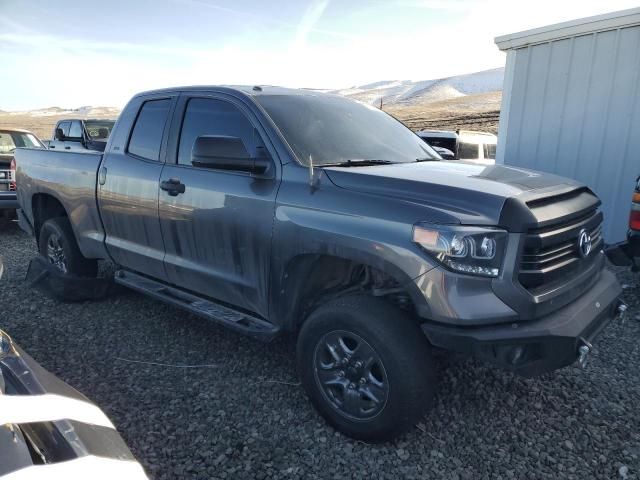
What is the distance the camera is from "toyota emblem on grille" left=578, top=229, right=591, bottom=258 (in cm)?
277

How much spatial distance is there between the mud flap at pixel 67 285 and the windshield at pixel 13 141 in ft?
16.8

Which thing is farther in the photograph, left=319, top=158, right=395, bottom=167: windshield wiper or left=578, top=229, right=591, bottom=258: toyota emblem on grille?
left=319, top=158, right=395, bottom=167: windshield wiper

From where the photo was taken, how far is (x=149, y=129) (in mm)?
4004

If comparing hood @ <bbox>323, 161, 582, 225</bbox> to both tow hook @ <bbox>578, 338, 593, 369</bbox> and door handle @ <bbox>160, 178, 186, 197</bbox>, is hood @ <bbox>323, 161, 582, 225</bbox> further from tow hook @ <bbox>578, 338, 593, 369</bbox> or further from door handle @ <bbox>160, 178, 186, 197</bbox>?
door handle @ <bbox>160, 178, 186, 197</bbox>

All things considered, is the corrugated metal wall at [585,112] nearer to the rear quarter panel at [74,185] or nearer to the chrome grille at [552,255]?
the chrome grille at [552,255]

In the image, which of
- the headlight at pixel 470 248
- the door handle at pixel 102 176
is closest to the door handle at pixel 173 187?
the door handle at pixel 102 176

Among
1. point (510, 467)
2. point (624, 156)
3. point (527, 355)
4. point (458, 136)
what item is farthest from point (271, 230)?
point (458, 136)

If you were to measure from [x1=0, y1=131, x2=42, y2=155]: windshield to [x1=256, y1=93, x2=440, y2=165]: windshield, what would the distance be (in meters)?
7.64

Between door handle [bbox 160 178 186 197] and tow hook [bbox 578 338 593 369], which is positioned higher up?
door handle [bbox 160 178 186 197]

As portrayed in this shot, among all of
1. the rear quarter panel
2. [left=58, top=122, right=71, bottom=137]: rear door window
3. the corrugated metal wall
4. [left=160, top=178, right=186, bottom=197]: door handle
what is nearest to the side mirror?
[left=160, top=178, right=186, bottom=197]: door handle

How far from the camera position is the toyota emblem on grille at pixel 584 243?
277 cm

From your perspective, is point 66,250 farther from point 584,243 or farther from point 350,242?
point 584,243

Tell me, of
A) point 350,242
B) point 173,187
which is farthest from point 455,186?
point 173,187

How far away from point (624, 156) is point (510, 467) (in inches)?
211
